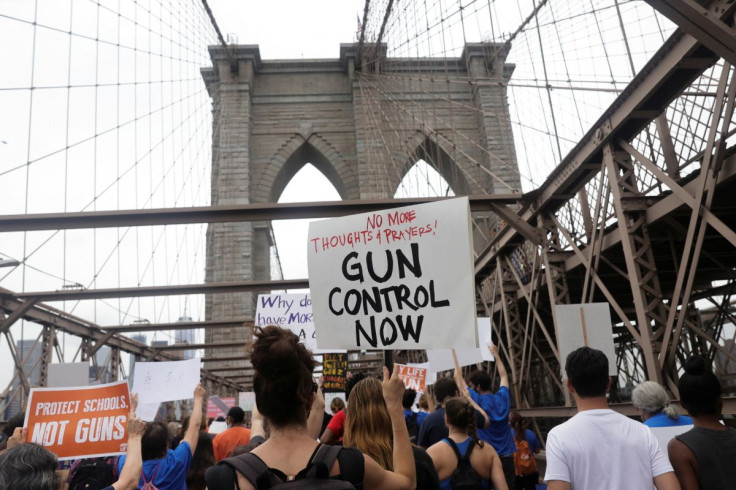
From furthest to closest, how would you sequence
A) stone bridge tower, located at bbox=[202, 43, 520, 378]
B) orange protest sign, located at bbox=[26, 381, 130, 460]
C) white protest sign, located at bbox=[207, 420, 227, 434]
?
stone bridge tower, located at bbox=[202, 43, 520, 378], white protest sign, located at bbox=[207, 420, 227, 434], orange protest sign, located at bbox=[26, 381, 130, 460]

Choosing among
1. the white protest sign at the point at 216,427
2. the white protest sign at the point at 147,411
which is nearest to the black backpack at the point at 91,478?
the white protest sign at the point at 147,411

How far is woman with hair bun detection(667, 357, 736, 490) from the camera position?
2.61m

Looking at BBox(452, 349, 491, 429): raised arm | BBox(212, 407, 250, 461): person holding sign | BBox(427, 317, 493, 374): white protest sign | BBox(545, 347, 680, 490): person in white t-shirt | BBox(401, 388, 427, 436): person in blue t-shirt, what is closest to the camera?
BBox(545, 347, 680, 490): person in white t-shirt

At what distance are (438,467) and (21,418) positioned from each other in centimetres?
357

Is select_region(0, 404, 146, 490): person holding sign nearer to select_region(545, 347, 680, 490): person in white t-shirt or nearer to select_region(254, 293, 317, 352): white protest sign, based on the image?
select_region(545, 347, 680, 490): person in white t-shirt

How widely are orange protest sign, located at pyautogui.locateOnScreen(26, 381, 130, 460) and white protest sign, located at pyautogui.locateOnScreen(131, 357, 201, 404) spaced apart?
316 cm

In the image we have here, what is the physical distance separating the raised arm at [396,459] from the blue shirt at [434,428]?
7.15 feet

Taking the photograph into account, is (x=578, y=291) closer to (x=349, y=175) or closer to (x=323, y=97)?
(x=349, y=175)

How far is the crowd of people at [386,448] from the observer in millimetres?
1889

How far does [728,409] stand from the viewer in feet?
16.5

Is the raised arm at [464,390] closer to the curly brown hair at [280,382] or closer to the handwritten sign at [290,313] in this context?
the curly brown hair at [280,382]

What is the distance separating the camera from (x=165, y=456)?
146 inches

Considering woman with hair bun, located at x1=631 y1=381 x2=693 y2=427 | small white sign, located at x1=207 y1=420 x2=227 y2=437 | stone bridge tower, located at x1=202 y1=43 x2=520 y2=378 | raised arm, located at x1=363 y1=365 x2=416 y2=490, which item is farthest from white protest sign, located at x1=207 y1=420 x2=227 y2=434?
stone bridge tower, located at x1=202 y1=43 x2=520 y2=378

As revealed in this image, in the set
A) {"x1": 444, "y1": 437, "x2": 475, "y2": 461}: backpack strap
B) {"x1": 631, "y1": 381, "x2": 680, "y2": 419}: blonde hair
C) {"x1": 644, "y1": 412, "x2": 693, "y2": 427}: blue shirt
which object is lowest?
{"x1": 444, "y1": 437, "x2": 475, "y2": 461}: backpack strap
